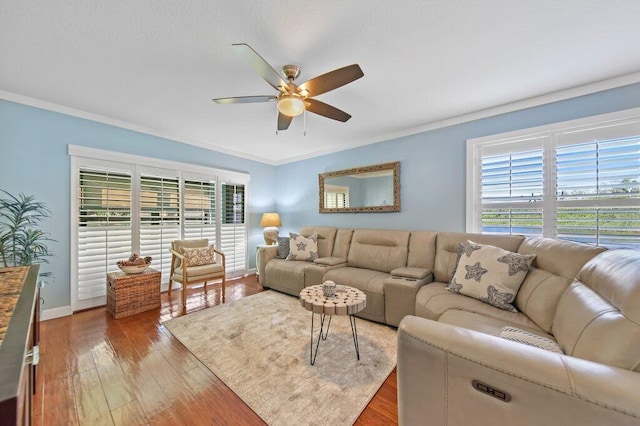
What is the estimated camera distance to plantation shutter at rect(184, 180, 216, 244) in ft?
13.1

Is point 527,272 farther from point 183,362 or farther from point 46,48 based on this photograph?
point 46,48

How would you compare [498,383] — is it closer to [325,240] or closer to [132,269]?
[325,240]

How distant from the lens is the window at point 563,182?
2.26m

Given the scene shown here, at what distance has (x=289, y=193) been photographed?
17.2 feet

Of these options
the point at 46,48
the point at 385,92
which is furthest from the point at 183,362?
the point at 385,92

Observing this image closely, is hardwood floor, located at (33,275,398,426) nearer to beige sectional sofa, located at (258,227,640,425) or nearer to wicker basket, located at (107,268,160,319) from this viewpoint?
wicker basket, located at (107,268,160,319)

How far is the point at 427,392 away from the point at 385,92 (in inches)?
99.7

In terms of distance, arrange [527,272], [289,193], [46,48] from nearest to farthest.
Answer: [46,48] < [527,272] < [289,193]

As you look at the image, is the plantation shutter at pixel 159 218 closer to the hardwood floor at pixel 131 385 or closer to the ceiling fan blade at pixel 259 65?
the hardwood floor at pixel 131 385

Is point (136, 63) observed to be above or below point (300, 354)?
above

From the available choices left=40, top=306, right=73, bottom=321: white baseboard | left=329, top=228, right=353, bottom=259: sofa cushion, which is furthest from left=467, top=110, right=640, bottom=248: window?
left=40, top=306, right=73, bottom=321: white baseboard

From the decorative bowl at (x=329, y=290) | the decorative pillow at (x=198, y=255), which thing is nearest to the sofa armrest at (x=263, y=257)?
the decorative pillow at (x=198, y=255)

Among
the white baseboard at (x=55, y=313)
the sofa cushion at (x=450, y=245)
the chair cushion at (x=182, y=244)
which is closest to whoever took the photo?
the sofa cushion at (x=450, y=245)

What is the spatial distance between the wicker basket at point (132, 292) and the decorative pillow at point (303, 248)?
1.84 metres
